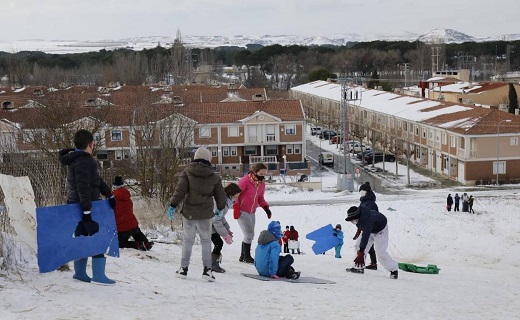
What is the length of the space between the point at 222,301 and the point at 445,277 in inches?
212

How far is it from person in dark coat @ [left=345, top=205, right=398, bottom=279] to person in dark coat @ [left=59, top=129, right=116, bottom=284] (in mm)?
3909

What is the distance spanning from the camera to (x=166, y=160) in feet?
86.2

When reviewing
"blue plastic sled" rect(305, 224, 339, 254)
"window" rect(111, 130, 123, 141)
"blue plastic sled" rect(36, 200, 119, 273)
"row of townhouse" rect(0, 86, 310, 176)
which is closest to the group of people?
"blue plastic sled" rect(305, 224, 339, 254)

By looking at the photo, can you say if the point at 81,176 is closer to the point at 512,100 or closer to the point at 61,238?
the point at 61,238

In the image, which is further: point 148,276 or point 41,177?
point 41,177

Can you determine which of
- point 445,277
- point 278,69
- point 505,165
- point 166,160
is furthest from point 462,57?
point 445,277

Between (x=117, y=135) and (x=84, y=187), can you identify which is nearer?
(x=84, y=187)

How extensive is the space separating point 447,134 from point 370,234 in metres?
32.9

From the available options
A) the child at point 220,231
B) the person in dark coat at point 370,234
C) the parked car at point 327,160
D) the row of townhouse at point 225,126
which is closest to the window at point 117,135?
the row of townhouse at point 225,126

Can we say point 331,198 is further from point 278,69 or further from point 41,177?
point 278,69

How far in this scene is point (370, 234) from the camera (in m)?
10.3

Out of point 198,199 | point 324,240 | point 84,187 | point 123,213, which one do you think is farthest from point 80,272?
point 324,240

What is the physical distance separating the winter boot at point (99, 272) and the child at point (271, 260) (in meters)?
2.29

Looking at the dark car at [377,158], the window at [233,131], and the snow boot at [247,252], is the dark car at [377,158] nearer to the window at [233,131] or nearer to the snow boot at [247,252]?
the window at [233,131]
